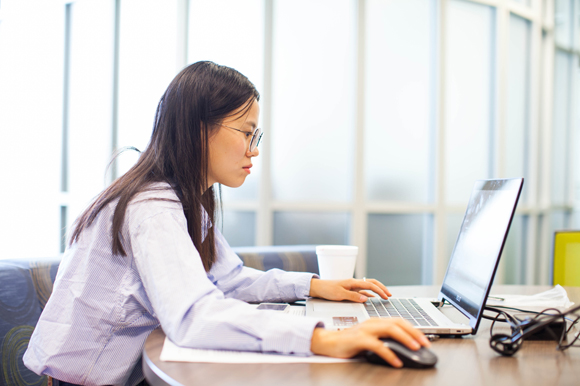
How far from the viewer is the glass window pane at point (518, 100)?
3625 mm

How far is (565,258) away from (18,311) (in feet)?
6.65

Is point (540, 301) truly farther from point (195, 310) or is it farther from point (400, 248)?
point (400, 248)

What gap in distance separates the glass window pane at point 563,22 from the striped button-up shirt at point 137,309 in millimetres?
4479

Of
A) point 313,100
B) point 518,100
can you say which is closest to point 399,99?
point 313,100

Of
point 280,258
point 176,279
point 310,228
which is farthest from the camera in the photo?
point 310,228

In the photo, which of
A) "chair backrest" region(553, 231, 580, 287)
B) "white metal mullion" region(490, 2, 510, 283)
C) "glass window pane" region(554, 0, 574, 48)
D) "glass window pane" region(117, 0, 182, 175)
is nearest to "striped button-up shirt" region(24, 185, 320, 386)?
"chair backrest" region(553, 231, 580, 287)

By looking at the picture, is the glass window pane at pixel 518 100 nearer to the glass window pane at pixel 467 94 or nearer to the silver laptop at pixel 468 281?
the glass window pane at pixel 467 94

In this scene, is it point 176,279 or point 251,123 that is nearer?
point 176,279

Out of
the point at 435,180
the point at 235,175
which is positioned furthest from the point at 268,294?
the point at 435,180

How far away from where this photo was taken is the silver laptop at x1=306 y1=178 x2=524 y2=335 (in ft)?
2.41

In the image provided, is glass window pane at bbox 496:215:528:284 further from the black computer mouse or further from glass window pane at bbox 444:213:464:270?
the black computer mouse

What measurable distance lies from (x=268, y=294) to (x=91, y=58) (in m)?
2.85

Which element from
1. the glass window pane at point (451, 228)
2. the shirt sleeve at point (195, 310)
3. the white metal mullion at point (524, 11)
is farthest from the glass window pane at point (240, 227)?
the white metal mullion at point (524, 11)

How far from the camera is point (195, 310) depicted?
653 millimetres
